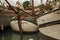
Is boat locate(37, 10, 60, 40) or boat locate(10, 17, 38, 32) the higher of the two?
boat locate(37, 10, 60, 40)

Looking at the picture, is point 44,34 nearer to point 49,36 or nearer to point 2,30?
point 49,36

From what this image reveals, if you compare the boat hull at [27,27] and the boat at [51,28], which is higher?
the boat at [51,28]

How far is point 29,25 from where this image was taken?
34.4ft

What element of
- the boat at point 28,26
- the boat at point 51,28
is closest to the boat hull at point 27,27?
the boat at point 28,26

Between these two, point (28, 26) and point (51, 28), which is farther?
point (28, 26)

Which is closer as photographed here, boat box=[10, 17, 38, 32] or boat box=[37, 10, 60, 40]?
boat box=[37, 10, 60, 40]

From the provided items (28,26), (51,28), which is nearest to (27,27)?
(28,26)

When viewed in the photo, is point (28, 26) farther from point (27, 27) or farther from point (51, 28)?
point (51, 28)

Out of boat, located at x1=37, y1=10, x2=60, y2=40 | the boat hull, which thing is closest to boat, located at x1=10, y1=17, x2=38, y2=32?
the boat hull

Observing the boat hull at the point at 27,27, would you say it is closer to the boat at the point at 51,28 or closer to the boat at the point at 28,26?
the boat at the point at 28,26

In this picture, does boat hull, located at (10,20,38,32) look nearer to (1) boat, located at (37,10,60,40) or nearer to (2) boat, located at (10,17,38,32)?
(2) boat, located at (10,17,38,32)

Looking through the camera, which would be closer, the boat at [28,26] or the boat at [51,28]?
the boat at [51,28]

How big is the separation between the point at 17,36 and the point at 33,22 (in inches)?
55.9

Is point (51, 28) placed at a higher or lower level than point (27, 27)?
higher
